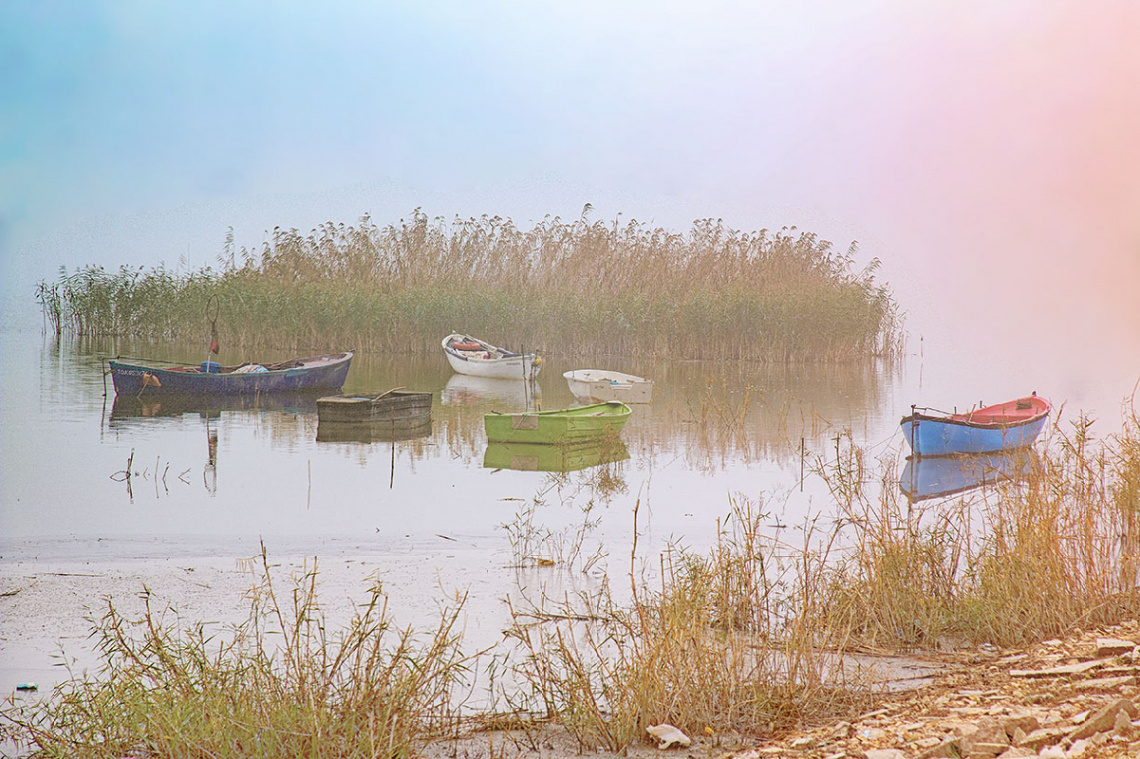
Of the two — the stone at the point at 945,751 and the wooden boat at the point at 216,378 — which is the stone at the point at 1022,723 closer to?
the stone at the point at 945,751

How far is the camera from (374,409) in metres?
10.9

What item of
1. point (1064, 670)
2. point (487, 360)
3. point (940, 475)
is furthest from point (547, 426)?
point (487, 360)

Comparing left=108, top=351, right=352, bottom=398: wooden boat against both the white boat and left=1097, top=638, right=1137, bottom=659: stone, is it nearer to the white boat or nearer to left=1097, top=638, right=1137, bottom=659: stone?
the white boat

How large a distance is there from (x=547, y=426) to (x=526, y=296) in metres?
12.7

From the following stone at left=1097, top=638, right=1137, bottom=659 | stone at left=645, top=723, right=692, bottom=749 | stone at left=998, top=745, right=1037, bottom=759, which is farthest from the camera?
stone at left=1097, top=638, right=1137, bottom=659

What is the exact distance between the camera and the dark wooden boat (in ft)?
35.6

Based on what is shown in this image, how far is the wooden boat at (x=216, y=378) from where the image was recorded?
1320 centimetres

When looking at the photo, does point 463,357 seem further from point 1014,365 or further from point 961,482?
point 1014,365

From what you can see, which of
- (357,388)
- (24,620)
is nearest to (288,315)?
(357,388)

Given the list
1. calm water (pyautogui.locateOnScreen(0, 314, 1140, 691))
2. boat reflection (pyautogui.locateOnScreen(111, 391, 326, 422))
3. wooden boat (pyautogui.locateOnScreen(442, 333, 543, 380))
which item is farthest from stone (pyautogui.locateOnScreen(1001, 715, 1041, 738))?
wooden boat (pyautogui.locateOnScreen(442, 333, 543, 380))

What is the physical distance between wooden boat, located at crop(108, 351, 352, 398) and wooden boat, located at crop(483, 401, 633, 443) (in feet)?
16.9

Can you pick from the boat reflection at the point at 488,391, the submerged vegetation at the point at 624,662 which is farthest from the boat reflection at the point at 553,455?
the submerged vegetation at the point at 624,662

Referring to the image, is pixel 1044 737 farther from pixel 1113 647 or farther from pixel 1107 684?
pixel 1113 647

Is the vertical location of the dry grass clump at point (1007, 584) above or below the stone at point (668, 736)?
above
